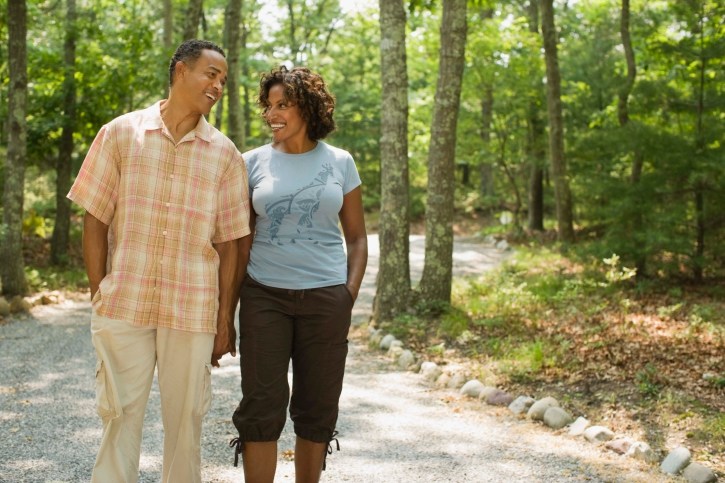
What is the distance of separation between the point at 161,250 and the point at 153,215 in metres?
0.15

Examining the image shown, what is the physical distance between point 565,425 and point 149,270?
3626mm

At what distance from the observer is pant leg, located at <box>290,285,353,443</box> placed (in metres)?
3.39

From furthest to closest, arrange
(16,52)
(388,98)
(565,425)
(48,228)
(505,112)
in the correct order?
1. (505,112)
2. (48,228)
3. (16,52)
4. (388,98)
5. (565,425)

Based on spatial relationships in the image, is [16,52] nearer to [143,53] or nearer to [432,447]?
[143,53]

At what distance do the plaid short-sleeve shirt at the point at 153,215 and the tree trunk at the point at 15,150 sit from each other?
8.04 m

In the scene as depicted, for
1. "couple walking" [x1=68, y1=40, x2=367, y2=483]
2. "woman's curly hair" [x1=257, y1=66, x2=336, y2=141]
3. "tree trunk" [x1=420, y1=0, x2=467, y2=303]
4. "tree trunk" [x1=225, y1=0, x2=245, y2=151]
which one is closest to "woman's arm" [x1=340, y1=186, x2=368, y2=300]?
"couple walking" [x1=68, y1=40, x2=367, y2=483]

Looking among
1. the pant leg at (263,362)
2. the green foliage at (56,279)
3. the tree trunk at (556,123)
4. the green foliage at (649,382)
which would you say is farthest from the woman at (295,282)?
the tree trunk at (556,123)

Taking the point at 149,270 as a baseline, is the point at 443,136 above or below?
above

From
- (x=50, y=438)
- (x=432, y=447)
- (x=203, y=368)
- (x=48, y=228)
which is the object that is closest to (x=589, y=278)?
(x=432, y=447)

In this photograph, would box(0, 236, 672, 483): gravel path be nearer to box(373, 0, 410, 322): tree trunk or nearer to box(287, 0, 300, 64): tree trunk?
box(373, 0, 410, 322): tree trunk

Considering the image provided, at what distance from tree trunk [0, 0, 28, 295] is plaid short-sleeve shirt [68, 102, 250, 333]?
8.04 meters

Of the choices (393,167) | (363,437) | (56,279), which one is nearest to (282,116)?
(363,437)

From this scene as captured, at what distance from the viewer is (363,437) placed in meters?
5.39

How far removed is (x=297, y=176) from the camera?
11.2ft
